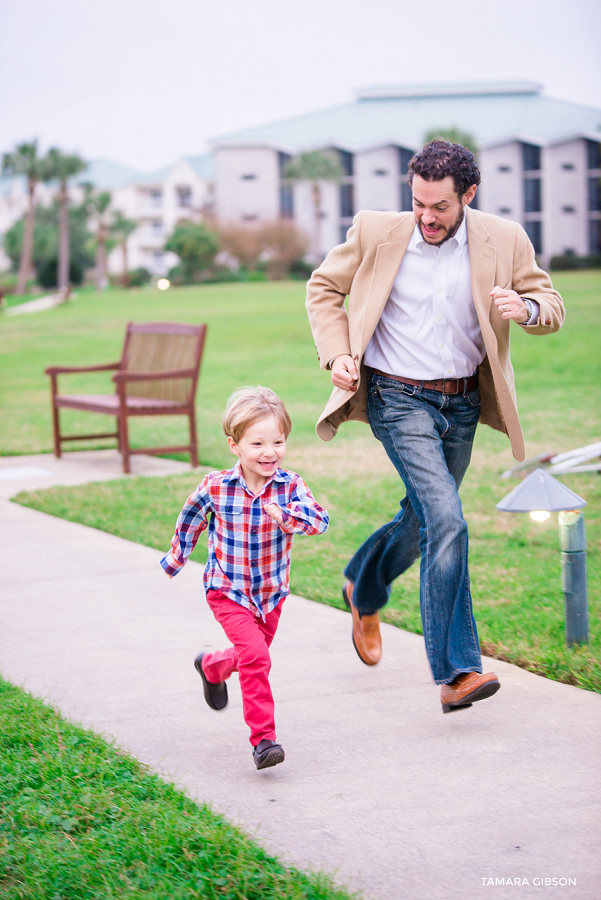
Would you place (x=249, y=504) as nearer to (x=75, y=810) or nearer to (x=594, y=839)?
(x=75, y=810)

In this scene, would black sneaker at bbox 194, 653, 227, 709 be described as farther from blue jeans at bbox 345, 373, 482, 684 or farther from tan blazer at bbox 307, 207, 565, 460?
tan blazer at bbox 307, 207, 565, 460

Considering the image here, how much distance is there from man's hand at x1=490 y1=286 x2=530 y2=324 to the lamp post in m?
0.81

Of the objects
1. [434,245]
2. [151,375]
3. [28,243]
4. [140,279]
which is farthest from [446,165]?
[140,279]

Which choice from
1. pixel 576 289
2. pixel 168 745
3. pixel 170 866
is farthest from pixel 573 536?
pixel 576 289

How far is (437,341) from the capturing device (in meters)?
3.60

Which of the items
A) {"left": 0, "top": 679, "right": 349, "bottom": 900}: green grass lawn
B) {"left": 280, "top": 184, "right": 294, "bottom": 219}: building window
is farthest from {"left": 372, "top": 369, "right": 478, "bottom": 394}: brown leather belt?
{"left": 280, "top": 184, "right": 294, "bottom": 219}: building window

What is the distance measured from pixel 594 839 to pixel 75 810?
4.64 feet

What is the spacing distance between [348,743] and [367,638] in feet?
2.44

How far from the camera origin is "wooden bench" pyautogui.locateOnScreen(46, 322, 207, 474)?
8.81 metres

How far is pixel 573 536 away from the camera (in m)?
4.08

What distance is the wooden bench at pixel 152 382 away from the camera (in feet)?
28.9

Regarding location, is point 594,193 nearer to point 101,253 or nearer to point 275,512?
point 101,253

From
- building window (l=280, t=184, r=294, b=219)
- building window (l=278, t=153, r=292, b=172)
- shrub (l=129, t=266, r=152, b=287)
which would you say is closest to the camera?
shrub (l=129, t=266, r=152, b=287)

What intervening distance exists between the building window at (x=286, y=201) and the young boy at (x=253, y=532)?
7885cm
